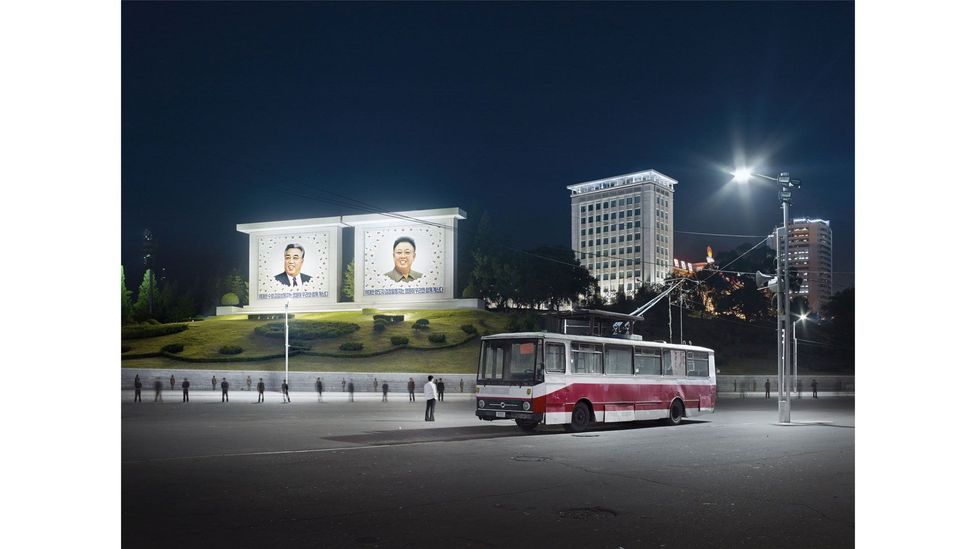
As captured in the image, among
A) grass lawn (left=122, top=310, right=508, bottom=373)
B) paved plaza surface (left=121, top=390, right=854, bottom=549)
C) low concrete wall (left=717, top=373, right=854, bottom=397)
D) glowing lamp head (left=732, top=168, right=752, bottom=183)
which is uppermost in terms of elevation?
glowing lamp head (left=732, top=168, right=752, bottom=183)

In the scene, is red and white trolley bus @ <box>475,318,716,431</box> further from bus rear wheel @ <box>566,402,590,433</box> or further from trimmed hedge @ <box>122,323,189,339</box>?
trimmed hedge @ <box>122,323,189,339</box>

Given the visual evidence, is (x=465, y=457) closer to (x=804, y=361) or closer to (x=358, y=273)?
(x=358, y=273)

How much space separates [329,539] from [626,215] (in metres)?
115

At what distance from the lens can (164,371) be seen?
4994 centimetres

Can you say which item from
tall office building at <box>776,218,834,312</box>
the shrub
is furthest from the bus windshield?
the shrub

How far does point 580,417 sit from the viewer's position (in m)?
21.4

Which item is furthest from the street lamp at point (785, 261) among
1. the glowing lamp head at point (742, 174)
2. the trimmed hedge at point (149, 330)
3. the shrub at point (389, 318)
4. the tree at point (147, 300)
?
the tree at point (147, 300)

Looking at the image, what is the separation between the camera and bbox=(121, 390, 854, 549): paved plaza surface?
7.65 metres

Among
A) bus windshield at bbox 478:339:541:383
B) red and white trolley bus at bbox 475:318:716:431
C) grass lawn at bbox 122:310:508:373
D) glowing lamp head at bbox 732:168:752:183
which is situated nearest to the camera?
red and white trolley bus at bbox 475:318:716:431

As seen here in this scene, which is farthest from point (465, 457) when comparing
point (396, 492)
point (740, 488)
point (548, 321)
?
point (548, 321)

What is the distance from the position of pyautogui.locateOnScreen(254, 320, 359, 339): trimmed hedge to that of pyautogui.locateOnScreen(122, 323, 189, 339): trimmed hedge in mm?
7703

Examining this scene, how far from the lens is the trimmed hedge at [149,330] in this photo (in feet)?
221

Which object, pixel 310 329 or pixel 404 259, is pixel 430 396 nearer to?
pixel 310 329
